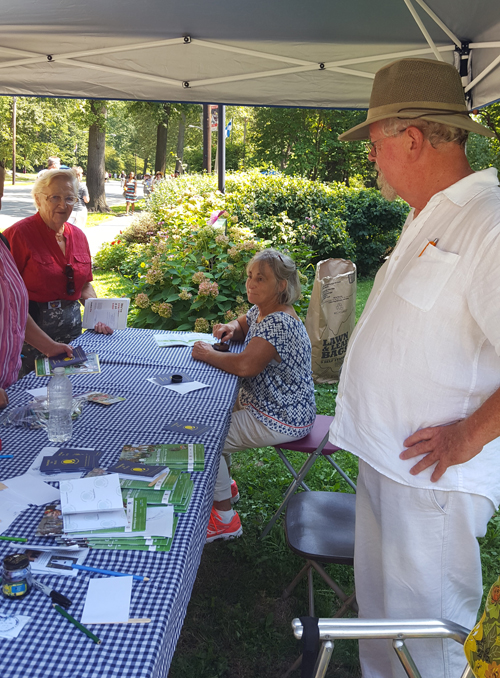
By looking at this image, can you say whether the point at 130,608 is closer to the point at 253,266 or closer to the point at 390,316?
the point at 390,316

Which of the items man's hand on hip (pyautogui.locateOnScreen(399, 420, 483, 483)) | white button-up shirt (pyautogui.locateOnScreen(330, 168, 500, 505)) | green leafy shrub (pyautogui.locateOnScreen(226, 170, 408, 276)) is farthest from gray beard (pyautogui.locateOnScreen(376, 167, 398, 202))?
green leafy shrub (pyautogui.locateOnScreen(226, 170, 408, 276))

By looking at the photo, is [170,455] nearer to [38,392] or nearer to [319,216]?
[38,392]

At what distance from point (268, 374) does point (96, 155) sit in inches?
776

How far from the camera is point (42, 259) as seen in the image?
369cm

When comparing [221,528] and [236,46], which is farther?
[236,46]

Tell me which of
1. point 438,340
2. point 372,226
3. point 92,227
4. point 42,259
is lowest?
point 438,340

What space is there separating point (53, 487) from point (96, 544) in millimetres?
366

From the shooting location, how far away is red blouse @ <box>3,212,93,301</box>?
3668 millimetres

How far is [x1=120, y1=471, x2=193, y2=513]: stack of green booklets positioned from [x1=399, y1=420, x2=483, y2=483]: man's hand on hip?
26.0 inches

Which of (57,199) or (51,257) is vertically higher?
(57,199)

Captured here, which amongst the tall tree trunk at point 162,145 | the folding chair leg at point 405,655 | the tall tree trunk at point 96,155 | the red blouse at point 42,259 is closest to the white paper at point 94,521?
the folding chair leg at point 405,655

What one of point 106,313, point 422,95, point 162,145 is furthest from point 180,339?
point 162,145

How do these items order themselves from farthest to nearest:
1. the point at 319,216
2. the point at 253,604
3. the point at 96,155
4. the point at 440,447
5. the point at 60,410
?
1. the point at 96,155
2. the point at 319,216
3. the point at 253,604
4. the point at 60,410
5. the point at 440,447

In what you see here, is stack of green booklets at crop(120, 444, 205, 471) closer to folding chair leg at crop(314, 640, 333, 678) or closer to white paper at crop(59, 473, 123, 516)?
white paper at crop(59, 473, 123, 516)
